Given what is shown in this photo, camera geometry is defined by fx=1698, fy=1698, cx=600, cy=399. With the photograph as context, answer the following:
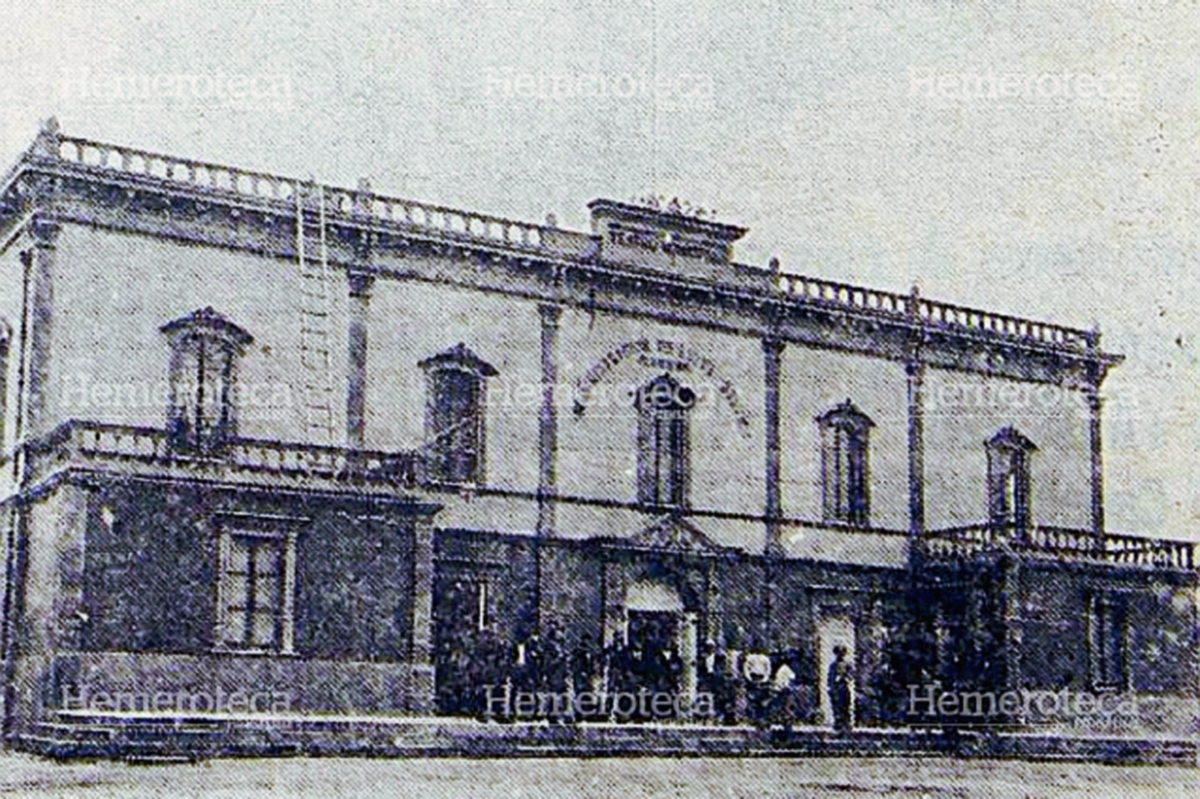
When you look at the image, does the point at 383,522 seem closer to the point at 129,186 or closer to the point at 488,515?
the point at 488,515

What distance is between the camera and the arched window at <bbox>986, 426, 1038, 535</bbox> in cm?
3341

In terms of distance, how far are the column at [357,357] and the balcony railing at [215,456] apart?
2.96ft

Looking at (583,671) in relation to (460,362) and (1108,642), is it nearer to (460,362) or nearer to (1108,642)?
(460,362)

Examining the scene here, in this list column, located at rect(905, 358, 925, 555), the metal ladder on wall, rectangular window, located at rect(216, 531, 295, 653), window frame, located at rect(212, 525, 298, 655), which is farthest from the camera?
column, located at rect(905, 358, 925, 555)

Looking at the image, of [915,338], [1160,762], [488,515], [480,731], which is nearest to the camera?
[480,731]

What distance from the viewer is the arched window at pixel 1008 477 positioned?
1315 inches

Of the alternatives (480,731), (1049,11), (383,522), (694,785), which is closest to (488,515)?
(383,522)

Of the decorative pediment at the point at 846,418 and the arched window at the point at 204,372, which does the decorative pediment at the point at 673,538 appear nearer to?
the decorative pediment at the point at 846,418

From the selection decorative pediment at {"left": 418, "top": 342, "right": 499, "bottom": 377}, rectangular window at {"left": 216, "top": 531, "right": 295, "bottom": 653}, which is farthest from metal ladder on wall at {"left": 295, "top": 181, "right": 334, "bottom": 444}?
rectangular window at {"left": 216, "top": 531, "right": 295, "bottom": 653}

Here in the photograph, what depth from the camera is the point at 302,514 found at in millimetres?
22906

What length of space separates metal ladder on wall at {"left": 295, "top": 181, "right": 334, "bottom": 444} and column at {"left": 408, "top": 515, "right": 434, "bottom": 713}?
250 centimetres

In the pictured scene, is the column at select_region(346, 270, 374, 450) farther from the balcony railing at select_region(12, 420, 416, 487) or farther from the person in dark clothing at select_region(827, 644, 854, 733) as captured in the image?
the person in dark clothing at select_region(827, 644, 854, 733)

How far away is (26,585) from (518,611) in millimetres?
7543

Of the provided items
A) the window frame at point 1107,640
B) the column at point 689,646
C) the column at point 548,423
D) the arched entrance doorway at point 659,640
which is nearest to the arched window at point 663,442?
the arched entrance doorway at point 659,640
